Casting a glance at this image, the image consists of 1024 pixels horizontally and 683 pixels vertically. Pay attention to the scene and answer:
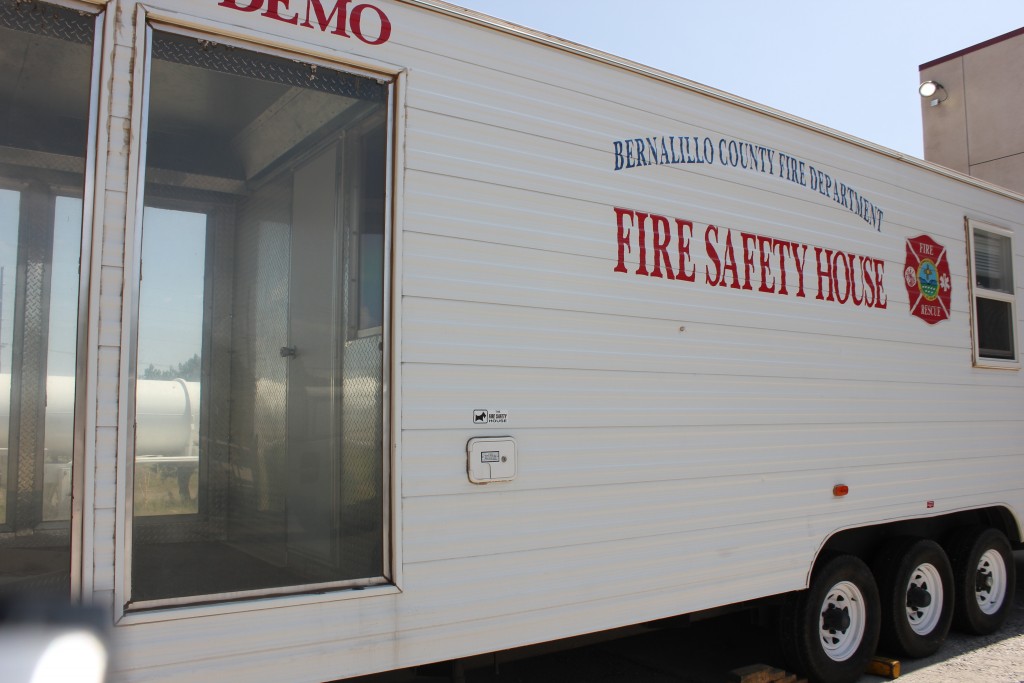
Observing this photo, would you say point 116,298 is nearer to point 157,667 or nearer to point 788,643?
point 157,667

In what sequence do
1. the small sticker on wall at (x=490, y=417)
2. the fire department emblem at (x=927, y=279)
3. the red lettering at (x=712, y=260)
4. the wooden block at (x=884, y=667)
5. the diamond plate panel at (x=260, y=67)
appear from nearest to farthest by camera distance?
the diamond plate panel at (x=260, y=67) < the small sticker on wall at (x=490, y=417) < the red lettering at (x=712, y=260) < the wooden block at (x=884, y=667) < the fire department emblem at (x=927, y=279)

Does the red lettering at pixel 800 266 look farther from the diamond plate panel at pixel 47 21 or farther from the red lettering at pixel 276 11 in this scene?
the diamond plate panel at pixel 47 21

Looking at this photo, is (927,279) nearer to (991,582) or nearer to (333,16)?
(991,582)

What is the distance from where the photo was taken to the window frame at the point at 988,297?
5805 mm

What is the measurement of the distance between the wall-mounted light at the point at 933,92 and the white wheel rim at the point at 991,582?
18.6 feet

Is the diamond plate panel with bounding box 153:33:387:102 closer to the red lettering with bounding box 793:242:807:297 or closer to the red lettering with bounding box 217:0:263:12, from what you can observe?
the red lettering with bounding box 217:0:263:12

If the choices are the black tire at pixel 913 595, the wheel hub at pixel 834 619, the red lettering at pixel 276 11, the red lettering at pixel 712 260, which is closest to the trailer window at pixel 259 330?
the red lettering at pixel 276 11

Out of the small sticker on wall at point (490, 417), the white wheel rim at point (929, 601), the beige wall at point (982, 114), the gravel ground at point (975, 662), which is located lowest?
the gravel ground at point (975, 662)

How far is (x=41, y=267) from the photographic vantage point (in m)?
2.98

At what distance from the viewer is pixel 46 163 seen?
9.47ft

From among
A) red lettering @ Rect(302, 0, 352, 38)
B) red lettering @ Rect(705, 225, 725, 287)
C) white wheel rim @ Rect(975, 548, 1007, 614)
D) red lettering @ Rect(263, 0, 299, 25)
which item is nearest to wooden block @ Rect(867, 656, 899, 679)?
white wheel rim @ Rect(975, 548, 1007, 614)

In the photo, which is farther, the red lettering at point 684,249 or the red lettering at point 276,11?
the red lettering at point 684,249

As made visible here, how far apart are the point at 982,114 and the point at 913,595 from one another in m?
5.91

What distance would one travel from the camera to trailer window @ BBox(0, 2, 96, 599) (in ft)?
8.85
